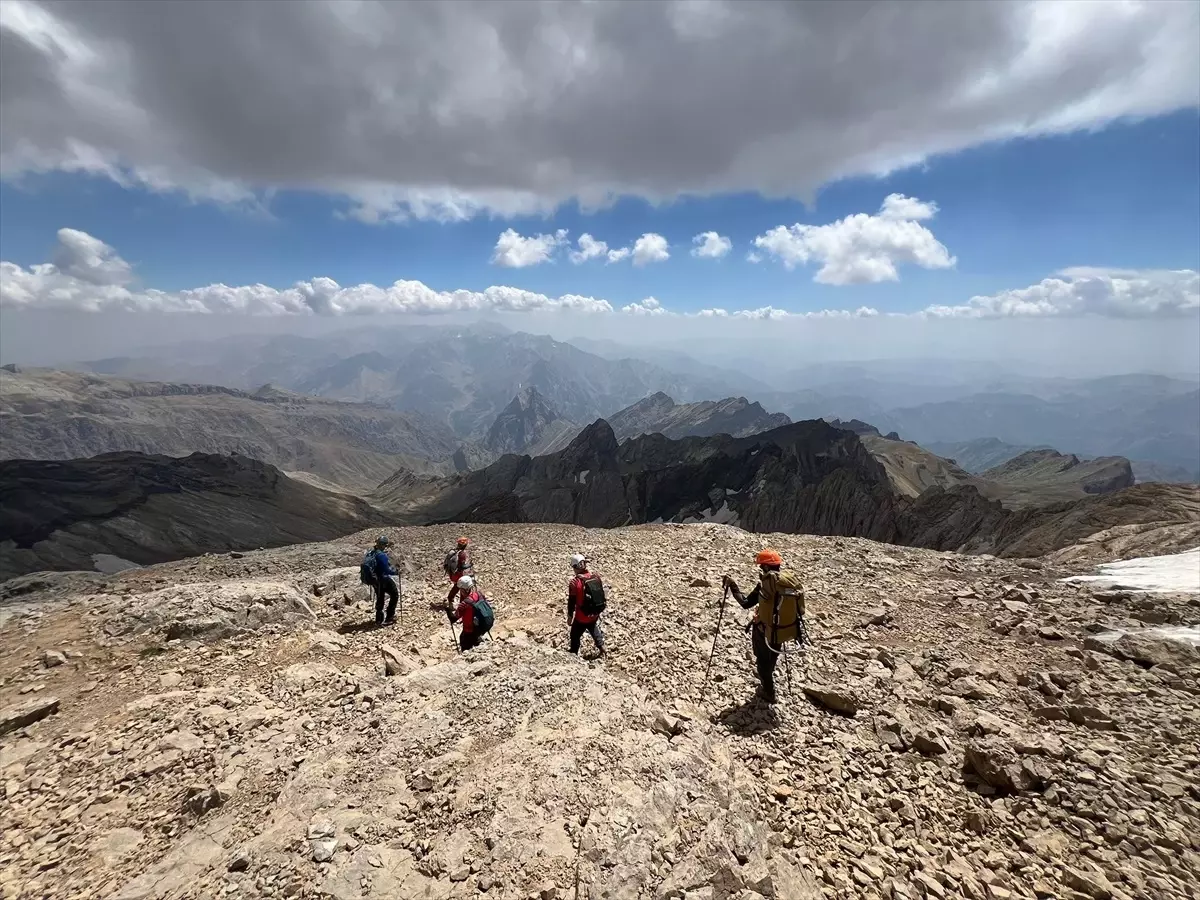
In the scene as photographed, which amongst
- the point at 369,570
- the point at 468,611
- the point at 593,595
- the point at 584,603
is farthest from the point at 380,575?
the point at 593,595

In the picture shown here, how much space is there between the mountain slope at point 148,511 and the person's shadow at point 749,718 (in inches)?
3968

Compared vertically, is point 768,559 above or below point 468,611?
above

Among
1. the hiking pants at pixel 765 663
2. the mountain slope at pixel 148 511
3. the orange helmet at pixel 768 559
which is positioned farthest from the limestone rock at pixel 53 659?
the mountain slope at pixel 148 511

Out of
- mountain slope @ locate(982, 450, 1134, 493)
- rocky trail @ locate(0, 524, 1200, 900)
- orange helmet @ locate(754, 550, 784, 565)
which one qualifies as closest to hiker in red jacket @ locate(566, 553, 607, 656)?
rocky trail @ locate(0, 524, 1200, 900)

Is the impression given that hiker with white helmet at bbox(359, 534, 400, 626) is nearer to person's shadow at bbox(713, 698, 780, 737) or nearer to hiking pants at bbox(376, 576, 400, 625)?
hiking pants at bbox(376, 576, 400, 625)

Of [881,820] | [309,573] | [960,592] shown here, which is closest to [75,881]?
[881,820]

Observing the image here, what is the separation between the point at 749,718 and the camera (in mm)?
9109

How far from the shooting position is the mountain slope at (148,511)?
86500mm

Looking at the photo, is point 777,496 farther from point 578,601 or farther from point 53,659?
point 53,659

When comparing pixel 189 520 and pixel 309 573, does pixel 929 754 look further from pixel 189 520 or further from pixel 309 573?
pixel 189 520

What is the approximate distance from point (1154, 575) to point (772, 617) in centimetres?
1466

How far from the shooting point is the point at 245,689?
33.4ft

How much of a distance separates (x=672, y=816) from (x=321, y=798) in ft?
14.1

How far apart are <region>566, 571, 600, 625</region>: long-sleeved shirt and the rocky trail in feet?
2.86
